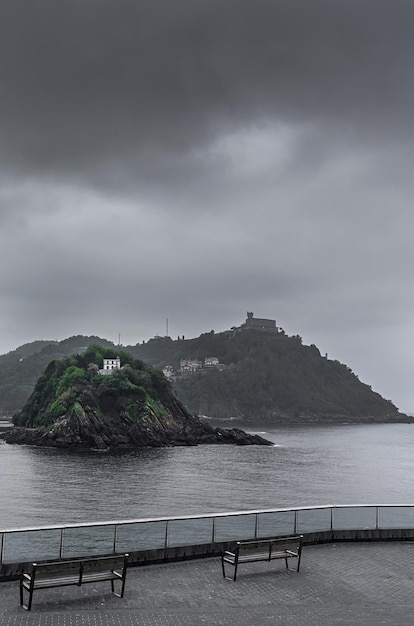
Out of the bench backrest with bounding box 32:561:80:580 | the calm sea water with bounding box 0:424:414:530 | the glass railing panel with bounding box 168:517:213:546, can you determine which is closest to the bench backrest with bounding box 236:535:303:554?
the glass railing panel with bounding box 168:517:213:546

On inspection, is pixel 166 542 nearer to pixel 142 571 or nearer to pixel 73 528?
pixel 142 571

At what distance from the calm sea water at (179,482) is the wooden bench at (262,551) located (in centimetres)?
3483

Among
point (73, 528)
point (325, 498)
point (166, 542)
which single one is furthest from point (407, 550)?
point (325, 498)

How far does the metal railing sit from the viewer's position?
48.3 feet

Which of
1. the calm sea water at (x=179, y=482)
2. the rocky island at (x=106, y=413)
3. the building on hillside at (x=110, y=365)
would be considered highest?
the building on hillside at (x=110, y=365)

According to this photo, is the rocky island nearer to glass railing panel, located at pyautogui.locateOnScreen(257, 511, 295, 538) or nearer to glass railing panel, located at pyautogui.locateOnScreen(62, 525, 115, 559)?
glass railing panel, located at pyautogui.locateOnScreen(257, 511, 295, 538)

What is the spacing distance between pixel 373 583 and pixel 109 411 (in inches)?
5193

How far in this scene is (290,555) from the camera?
1558 centimetres

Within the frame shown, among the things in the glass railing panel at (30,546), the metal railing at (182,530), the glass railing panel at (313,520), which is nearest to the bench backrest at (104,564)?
the metal railing at (182,530)

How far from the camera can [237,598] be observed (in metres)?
13.2

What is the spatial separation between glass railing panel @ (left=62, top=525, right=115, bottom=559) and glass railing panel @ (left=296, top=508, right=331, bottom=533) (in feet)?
19.5

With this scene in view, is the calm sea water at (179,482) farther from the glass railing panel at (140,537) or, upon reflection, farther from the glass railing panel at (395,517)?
the glass railing panel at (395,517)

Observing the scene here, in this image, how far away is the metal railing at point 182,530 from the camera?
14711 mm

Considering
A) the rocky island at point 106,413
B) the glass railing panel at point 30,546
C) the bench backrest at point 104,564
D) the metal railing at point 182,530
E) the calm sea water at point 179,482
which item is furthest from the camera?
the rocky island at point 106,413
